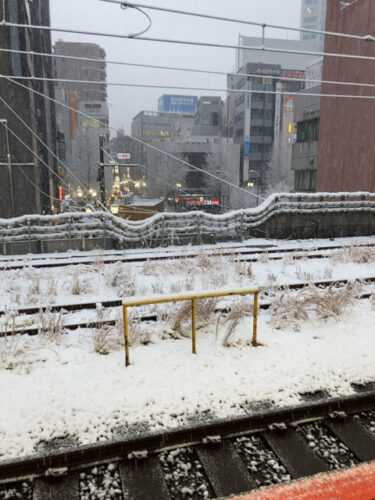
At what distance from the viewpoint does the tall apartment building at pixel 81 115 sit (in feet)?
258

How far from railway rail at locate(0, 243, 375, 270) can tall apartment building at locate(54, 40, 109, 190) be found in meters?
10.2

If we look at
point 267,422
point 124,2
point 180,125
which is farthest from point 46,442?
point 180,125

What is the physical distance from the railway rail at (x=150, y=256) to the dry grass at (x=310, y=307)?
425 cm

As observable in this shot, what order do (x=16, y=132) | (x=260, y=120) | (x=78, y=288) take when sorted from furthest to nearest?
1. (x=260, y=120)
2. (x=16, y=132)
3. (x=78, y=288)

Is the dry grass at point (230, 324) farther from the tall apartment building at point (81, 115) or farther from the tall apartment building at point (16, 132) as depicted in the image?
the tall apartment building at point (16, 132)

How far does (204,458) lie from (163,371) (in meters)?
1.62

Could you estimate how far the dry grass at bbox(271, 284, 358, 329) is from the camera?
7033 mm

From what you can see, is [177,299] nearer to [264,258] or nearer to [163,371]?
[163,371]

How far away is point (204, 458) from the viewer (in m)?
3.79

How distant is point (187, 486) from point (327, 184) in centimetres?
3127

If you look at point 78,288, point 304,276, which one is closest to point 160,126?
point 304,276

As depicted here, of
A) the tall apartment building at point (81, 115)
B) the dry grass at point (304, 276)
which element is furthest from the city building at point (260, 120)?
the dry grass at point (304, 276)

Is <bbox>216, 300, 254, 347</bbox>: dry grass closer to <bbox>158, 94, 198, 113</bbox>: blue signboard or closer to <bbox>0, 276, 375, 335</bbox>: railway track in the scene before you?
<bbox>0, 276, 375, 335</bbox>: railway track

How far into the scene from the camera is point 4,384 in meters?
4.94
